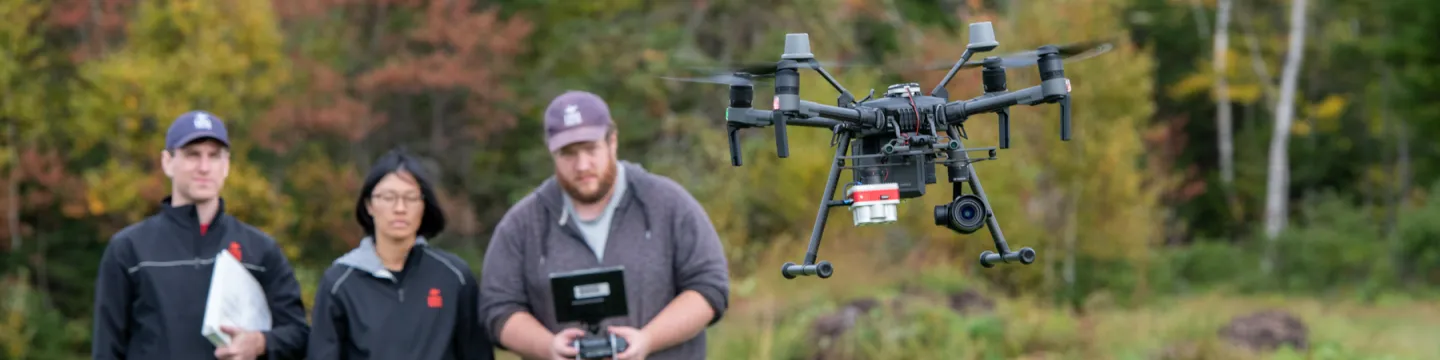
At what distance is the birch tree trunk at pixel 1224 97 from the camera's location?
3556 cm

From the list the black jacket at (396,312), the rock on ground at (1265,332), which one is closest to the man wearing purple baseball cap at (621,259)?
the black jacket at (396,312)

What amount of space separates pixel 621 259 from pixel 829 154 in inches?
246

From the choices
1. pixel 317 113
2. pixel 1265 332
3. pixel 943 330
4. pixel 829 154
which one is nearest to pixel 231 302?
pixel 829 154

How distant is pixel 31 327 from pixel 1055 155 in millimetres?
11603

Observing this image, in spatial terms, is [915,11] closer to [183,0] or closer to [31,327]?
[183,0]

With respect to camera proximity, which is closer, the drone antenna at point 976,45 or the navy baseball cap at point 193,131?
the drone antenna at point 976,45

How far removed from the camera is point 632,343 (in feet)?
15.4

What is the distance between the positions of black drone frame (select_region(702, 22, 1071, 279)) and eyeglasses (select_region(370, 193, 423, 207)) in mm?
3059

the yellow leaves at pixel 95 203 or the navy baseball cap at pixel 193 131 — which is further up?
the navy baseball cap at pixel 193 131

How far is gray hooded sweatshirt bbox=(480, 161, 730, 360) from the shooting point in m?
4.98

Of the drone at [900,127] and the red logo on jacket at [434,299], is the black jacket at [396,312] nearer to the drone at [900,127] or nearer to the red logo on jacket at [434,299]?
the red logo on jacket at [434,299]

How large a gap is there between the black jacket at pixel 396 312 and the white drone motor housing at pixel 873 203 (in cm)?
317

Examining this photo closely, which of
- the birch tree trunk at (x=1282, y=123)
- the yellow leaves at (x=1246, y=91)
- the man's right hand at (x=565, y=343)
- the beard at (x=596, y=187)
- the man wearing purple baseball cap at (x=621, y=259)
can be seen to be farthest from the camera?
the yellow leaves at (x=1246, y=91)

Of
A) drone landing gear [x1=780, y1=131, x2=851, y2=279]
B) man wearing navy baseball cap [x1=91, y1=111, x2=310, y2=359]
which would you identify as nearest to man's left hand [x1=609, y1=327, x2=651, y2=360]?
man wearing navy baseball cap [x1=91, y1=111, x2=310, y2=359]
